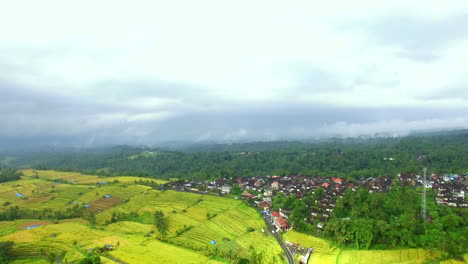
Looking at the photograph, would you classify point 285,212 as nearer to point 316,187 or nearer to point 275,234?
point 275,234

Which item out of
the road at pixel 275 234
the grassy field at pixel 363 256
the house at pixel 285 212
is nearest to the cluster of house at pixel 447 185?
the grassy field at pixel 363 256

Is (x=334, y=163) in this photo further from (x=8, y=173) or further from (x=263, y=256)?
(x=8, y=173)

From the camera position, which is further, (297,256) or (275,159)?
(275,159)

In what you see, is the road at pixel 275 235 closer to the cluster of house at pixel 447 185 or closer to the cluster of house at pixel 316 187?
the cluster of house at pixel 316 187

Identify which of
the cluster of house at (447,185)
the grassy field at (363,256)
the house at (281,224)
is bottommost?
the grassy field at (363,256)

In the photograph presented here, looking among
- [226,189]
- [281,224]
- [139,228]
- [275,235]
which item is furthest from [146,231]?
[226,189]

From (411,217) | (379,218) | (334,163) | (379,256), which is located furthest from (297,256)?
(334,163)
